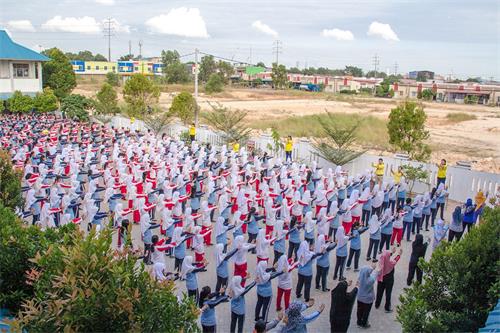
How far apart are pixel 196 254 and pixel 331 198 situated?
14.8 ft

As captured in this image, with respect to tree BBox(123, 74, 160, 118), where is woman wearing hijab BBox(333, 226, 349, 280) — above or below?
below

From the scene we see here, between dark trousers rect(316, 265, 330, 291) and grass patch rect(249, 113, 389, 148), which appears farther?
grass patch rect(249, 113, 389, 148)

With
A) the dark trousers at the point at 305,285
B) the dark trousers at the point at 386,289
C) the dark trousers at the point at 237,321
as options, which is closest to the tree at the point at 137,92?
the dark trousers at the point at 305,285

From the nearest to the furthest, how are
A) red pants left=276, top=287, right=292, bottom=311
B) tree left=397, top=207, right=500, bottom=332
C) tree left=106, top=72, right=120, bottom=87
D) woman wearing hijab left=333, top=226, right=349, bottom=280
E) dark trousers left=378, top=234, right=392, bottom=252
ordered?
tree left=397, top=207, right=500, bottom=332 < red pants left=276, top=287, right=292, bottom=311 < woman wearing hijab left=333, top=226, right=349, bottom=280 < dark trousers left=378, top=234, right=392, bottom=252 < tree left=106, top=72, right=120, bottom=87

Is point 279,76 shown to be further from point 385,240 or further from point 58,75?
point 385,240

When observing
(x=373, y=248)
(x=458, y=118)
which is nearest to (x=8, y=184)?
(x=373, y=248)

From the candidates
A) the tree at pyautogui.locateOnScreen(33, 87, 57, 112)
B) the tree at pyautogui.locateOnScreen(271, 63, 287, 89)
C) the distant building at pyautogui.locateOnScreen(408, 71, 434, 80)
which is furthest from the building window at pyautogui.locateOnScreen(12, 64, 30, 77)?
the distant building at pyautogui.locateOnScreen(408, 71, 434, 80)

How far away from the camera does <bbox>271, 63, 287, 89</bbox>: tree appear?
7912cm

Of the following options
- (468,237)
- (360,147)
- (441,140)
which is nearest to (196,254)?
(468,237)

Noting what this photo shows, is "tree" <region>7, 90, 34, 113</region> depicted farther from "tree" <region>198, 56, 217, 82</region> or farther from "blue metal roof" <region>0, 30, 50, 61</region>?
"tree" <region>198, 56, 217, 82</region>

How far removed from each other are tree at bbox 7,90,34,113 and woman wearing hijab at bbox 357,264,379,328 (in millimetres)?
26989

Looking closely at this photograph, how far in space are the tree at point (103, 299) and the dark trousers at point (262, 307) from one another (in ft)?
11.3

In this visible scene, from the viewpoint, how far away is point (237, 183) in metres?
13.2

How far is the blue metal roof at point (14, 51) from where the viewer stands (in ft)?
102
